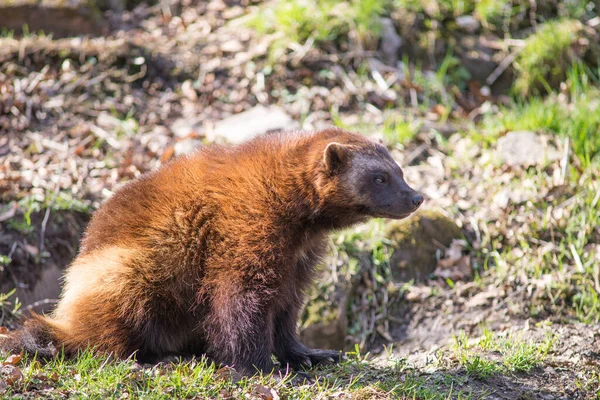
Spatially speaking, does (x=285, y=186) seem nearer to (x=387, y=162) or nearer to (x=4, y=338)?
(x=387, y=162)

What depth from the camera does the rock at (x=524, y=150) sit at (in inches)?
289

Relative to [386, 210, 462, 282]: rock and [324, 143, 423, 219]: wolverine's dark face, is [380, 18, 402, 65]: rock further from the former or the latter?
[324, 143, 423, 219]: wolverine's dark face

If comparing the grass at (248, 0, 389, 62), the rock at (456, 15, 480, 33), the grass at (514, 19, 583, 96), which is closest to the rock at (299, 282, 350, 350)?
the grass at (248, 0, 389, 62)

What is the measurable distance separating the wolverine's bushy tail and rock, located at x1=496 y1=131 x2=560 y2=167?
5055mm

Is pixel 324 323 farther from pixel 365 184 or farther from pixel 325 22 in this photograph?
pixel 325 22

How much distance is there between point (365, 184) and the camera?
15.7 ft

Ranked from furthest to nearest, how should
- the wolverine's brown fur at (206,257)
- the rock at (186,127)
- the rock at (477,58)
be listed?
the rock at (477,58) < the rock at (186,127) < the wolverine's brown fur at (206,257)

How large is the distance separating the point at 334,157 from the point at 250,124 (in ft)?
11.7

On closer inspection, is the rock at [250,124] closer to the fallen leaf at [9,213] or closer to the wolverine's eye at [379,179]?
the fallen leaf at [9,213]

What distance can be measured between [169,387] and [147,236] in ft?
3.48

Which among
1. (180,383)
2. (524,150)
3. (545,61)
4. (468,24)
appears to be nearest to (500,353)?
(180,383)

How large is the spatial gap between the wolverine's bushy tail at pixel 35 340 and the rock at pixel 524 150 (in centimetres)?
505

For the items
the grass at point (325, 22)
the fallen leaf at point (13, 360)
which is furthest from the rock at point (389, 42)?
the fallen leaf at point (13, 360)

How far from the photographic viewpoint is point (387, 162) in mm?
4879
